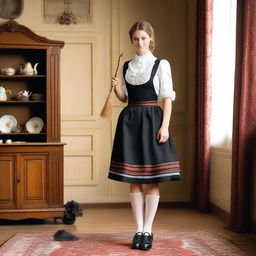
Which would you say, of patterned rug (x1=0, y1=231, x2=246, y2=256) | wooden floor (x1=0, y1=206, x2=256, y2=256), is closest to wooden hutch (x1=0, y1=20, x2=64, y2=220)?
wooden floor (x1=0, y1=206, x2=256, y2=256)

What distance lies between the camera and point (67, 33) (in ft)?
17.3

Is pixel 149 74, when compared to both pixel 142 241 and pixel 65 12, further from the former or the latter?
pixel 65 12

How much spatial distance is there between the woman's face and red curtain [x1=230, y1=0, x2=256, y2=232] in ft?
2.87

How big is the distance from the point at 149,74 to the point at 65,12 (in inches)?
91.9

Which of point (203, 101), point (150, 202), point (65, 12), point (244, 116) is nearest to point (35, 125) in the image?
point (65, 12)

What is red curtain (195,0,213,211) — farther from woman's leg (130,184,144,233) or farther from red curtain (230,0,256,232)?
woman's leg (130,184,144,233)

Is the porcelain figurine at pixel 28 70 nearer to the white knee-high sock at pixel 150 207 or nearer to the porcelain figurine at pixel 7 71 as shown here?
the porcelain figurine at pixel 7 71

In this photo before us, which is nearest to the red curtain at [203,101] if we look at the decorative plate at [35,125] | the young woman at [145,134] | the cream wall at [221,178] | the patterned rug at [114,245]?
the cream wall at [221,178]

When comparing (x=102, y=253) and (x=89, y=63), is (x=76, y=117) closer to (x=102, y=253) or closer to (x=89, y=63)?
(x=89, y=63)

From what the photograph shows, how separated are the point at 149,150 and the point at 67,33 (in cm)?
246

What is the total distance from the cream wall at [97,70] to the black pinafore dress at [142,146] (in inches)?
78.5

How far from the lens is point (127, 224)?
4359mm

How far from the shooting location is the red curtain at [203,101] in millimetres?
4719

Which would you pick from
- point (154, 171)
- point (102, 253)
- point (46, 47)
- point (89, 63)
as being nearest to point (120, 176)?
point (154, 171)
